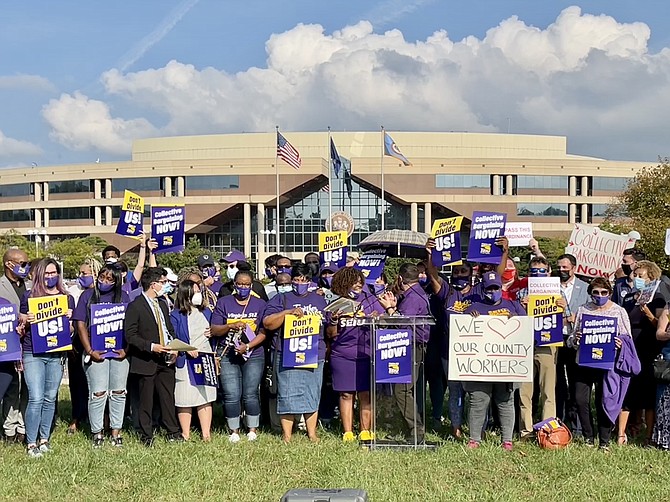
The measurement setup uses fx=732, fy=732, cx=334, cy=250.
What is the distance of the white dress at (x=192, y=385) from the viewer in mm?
8930

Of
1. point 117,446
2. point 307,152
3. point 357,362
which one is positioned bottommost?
point 117,446

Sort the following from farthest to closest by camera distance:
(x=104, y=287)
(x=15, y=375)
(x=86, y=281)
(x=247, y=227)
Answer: (x=247, y=227), (x=86, y=281), (x=104, y=287), (x=15, y=375)

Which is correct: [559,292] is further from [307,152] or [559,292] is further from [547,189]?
[307,152]

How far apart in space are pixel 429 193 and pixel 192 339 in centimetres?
6870

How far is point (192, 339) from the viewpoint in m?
8.91

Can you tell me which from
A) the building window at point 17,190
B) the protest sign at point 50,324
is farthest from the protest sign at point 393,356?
the building window at point 17,190

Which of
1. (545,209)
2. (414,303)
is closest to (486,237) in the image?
(414,303)

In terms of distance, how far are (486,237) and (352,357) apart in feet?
7.95

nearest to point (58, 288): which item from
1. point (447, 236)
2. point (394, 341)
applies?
point (394, 341)

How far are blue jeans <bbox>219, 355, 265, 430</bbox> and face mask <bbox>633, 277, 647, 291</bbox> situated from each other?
15.5ft

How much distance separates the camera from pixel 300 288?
351 inches

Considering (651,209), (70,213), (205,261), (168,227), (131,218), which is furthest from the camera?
(70,213)

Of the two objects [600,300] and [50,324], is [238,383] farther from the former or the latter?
[600,300]

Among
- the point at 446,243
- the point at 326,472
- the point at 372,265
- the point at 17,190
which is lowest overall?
the point at 326,472
